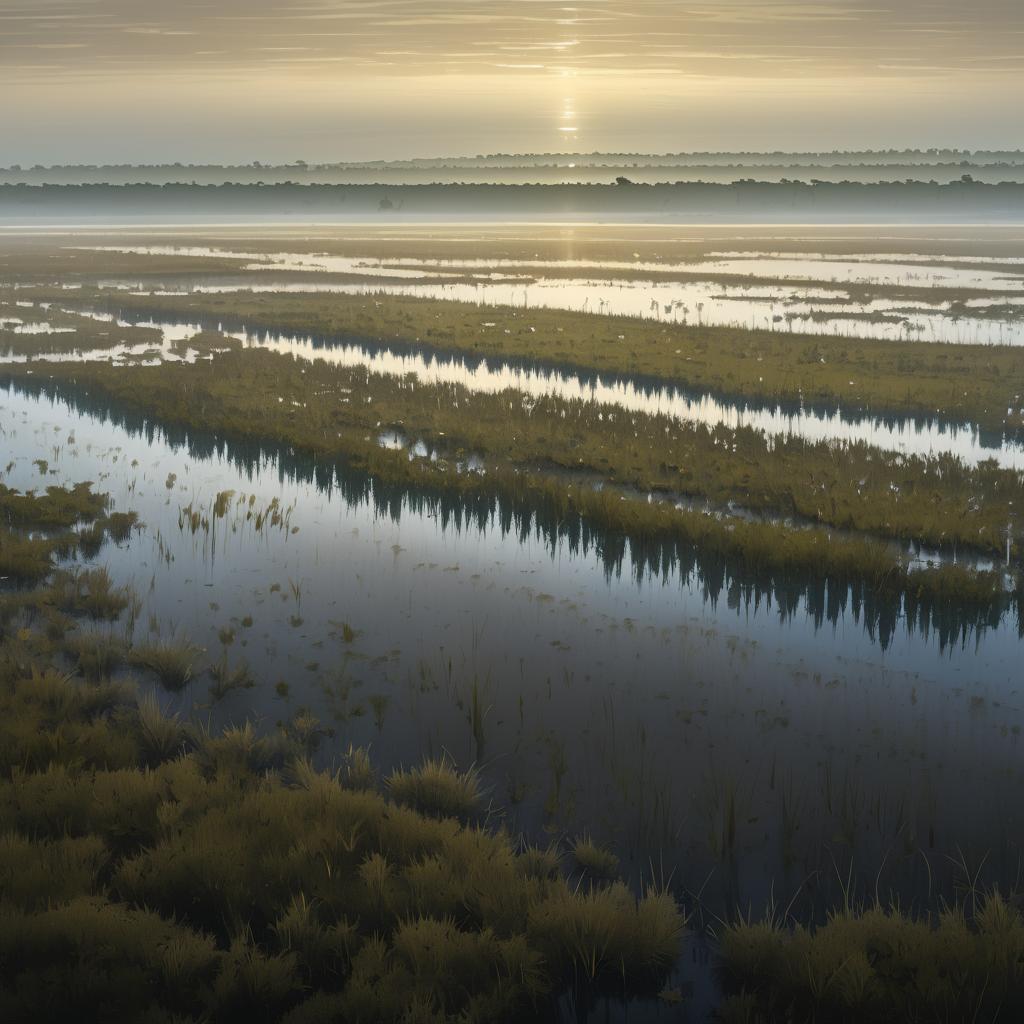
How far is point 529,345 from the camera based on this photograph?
3866cm

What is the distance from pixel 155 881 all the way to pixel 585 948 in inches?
106

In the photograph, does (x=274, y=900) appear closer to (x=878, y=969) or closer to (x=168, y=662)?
(x=878, y=969)

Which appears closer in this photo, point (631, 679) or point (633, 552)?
point (631, 679)

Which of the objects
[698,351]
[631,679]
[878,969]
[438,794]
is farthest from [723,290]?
[878,969]

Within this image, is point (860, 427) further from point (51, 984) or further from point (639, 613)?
point (51, 984)

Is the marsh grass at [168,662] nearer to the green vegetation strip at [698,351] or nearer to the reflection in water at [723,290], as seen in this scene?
the green vegetation strip at [698,351]

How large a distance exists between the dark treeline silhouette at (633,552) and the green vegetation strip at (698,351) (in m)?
12.6

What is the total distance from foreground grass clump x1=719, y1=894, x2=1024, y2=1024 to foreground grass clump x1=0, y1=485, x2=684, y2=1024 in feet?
1.77

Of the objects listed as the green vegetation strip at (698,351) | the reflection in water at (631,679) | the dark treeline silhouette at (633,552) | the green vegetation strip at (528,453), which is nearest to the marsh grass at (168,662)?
the reflection in water at (631,679)

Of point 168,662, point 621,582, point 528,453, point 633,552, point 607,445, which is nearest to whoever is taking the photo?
point 168,662

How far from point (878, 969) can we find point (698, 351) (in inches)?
1253

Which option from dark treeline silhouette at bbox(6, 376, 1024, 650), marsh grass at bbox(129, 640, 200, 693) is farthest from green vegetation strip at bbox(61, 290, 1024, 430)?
marsh grass at bbox(129, 640, 200, 693)

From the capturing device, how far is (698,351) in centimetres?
3659

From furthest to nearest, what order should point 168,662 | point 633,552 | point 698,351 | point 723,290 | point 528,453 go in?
point 723,290
point 698,351
point 528,453
point 633,552
point 168,662
